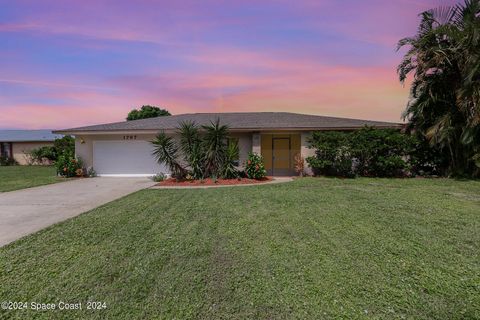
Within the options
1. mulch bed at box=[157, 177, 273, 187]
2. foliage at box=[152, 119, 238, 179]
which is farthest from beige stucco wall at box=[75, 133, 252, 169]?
mulch bed at box=[157, 177, 273, 187]

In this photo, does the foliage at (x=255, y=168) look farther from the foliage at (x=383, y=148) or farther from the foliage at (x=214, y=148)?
the foliage at (x=383, y=148)

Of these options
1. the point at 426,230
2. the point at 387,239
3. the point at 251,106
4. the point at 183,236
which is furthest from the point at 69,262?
the point at 251,106

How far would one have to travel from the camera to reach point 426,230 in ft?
14.9

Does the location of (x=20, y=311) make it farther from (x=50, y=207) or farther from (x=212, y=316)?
(x=50, y=207)

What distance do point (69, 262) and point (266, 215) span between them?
12.5 ft

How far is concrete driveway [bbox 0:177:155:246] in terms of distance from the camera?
194 inches

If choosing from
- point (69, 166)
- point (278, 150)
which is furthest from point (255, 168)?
point (69, 166)

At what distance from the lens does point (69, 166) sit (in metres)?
13.3

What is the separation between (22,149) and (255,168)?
1046 inches

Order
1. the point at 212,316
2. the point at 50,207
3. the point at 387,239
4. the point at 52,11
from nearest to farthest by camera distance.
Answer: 1. the point at 212,316
2. the point at 387,239
3. the point at 50,207
4. the point at 52,11

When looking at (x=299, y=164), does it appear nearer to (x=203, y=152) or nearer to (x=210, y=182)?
(x=210, y=182)

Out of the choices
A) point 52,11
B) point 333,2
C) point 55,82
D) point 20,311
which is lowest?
point 20,311

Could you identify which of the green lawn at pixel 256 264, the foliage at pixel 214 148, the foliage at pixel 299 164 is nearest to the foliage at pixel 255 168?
the foliage at pixel 214 148

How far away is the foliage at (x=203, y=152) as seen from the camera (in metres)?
11.2
